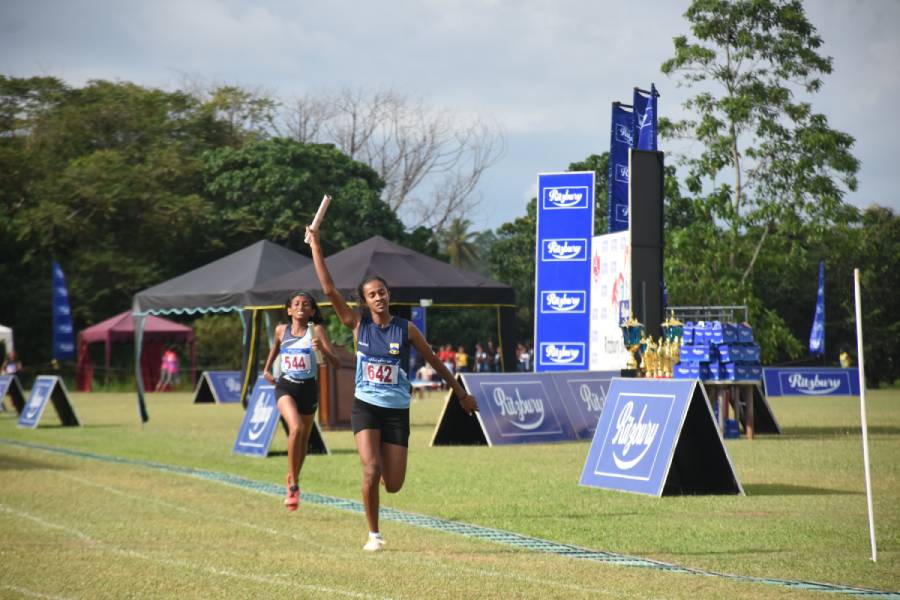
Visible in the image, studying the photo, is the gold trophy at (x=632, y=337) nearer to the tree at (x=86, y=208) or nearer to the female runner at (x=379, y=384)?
the female runner at (x=379, y=384)

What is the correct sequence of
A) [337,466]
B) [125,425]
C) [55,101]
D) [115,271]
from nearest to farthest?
[337,466] → [125,425] → [115,271] → [55,101]

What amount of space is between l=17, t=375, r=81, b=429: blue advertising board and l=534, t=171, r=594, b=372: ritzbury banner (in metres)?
10.7

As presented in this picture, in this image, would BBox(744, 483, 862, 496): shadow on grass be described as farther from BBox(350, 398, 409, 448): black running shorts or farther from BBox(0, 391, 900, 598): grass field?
BBox(350, 398, 409, 448): black running shorts

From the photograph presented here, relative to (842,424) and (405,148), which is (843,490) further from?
(405,148)

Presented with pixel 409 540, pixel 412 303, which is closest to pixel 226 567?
pixel 409 540

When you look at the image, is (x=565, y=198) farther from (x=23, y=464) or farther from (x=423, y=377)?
(x=423, y=377)

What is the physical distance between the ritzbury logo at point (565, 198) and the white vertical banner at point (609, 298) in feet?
2.63

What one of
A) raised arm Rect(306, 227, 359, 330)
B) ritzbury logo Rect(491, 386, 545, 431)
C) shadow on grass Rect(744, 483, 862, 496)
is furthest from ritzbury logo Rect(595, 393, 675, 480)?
ritzbury logo Rect(491, 386, 545, 431)

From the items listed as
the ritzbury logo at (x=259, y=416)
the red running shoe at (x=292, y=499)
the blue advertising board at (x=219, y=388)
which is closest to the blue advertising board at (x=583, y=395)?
the ritzbury logo at (x=259, y=416)

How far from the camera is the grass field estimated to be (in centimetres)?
825

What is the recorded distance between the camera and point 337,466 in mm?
18266

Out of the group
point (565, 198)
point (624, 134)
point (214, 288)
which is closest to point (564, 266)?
point (565, 198)

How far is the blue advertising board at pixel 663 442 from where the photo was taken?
13.5 meters

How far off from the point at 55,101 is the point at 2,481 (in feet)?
166
